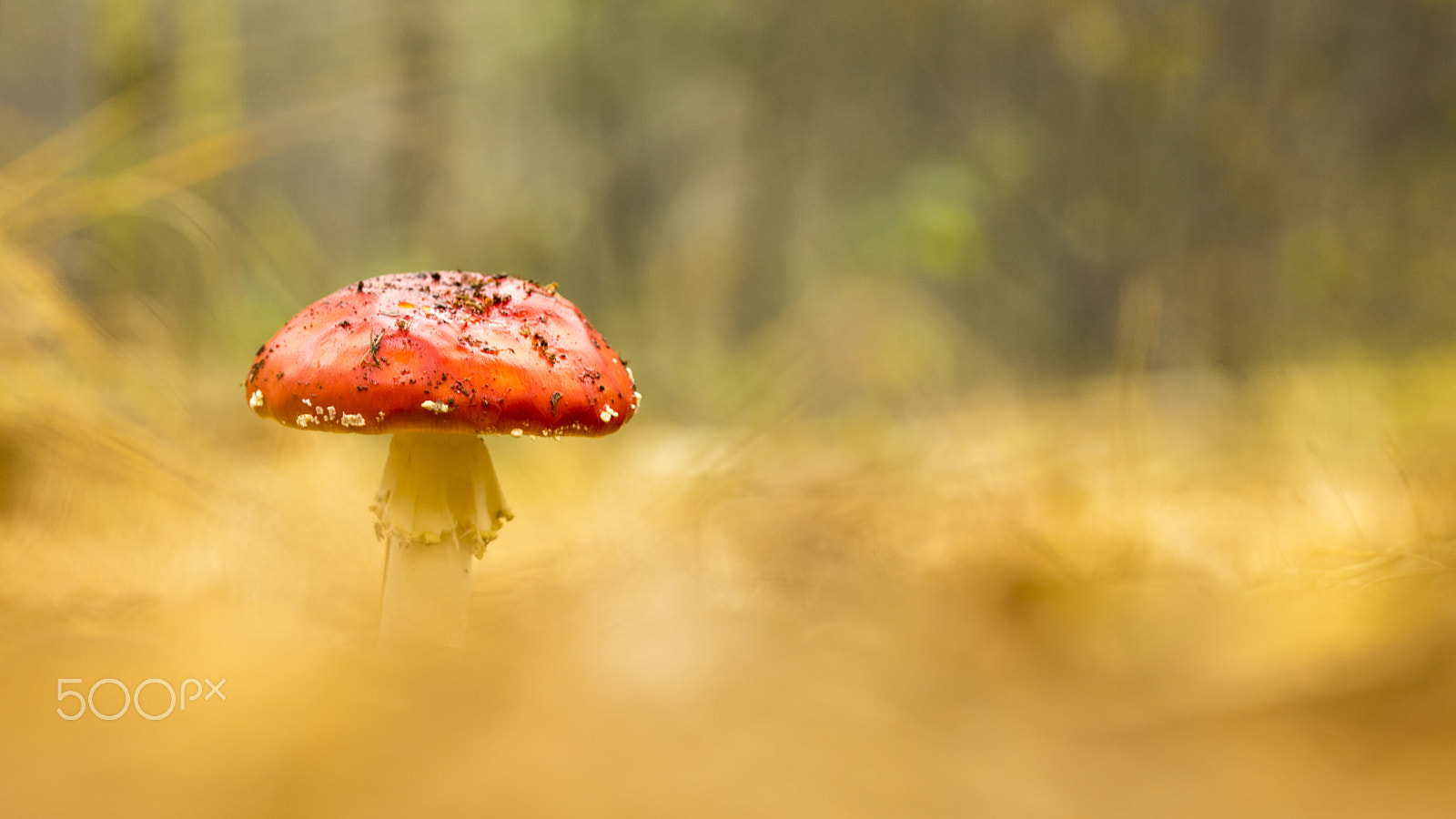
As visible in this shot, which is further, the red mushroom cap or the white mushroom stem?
the white mushroom stem

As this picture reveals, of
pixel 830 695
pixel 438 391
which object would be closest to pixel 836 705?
pixel 830 695

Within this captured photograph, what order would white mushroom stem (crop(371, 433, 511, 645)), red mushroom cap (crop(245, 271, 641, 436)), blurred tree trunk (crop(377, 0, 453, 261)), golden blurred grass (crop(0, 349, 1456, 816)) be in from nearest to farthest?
golden blurred grass (crop(0, 349, 1456, 816)), red mushroom cap (crop(245, 271, 641, 436)), white mushroom stem (crop(371, 433, 511, 645)), blurred tree trunk (crop(377, 0, 453, 261))

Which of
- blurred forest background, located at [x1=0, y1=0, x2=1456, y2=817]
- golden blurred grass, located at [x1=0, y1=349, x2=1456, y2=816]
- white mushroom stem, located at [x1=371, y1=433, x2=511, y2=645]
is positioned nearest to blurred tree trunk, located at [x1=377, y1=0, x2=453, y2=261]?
blurred forest background, located at [x1=0, y1=0, x2=1456, y2=817]

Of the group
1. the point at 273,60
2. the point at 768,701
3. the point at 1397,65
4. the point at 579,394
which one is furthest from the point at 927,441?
the point at 273,60

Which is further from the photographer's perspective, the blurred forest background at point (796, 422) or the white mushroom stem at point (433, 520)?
the white mushroom stem at point (433, 520)

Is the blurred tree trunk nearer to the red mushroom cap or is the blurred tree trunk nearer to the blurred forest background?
the blurred forest background

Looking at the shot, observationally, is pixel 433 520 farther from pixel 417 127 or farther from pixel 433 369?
pixel 417 127

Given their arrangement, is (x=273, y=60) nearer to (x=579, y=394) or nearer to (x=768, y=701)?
(x=579, y=394)

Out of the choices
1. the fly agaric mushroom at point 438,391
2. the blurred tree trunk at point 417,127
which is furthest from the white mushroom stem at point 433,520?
the blurred tree trunk at point 417,127

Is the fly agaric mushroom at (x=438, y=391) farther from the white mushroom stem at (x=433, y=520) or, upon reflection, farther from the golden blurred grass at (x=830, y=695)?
the golden blurred grass at (x=830, y=695)
